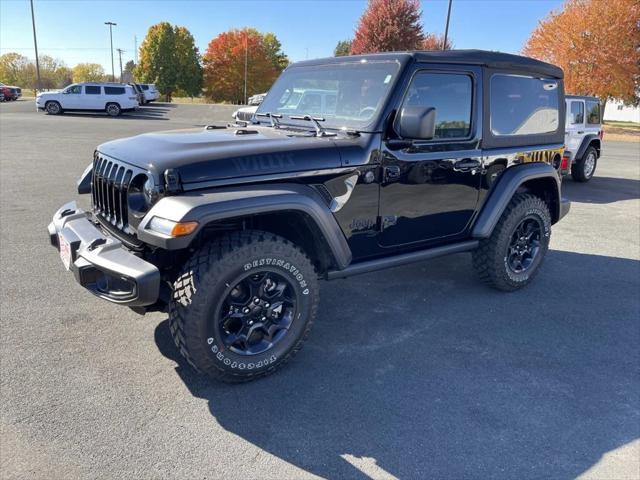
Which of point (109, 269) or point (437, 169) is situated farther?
point (437, 169)

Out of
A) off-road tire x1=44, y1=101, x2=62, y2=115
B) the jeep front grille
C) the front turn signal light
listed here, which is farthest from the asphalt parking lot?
off-road tire x1=44, y1=101, x2=62, y2=115

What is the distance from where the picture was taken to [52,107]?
26.6m

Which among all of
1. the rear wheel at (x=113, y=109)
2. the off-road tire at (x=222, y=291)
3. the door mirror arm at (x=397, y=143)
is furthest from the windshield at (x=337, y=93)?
the rear wheel at (x=113, y=109)

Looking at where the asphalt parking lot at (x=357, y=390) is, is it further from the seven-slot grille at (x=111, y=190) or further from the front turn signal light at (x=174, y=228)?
the front turn signal light at (x=174, y=228)

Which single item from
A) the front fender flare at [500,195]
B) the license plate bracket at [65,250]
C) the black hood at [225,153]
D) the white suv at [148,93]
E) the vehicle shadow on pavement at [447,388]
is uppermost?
the white suv at [148,93]

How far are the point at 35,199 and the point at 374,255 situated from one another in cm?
594

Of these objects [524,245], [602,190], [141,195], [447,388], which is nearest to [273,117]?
[141,195]

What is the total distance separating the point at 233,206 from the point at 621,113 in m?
58.6

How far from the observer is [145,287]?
8.22ft

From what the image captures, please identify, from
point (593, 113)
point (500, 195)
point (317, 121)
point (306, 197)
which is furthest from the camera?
point (593, 113)

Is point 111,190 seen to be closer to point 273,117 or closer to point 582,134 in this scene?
point 273,117

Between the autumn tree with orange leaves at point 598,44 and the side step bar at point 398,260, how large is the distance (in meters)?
27.4

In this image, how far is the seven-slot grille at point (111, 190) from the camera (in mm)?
2961

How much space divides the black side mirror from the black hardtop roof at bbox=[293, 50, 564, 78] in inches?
19.7
